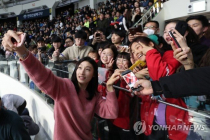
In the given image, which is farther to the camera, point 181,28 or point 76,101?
point 76,101

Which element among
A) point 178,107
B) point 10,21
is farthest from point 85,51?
point 10,21

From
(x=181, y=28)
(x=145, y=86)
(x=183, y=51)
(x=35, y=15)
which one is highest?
(x=35, y=15)

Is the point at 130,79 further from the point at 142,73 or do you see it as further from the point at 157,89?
the point at 142,73

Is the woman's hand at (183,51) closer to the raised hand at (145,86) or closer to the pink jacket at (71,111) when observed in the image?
the raised hand at (145,86)

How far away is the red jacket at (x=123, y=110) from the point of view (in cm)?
126

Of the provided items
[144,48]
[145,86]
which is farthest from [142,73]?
[145,86]

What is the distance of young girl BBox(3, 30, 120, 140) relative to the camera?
1.23 metres

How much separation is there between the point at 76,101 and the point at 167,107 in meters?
0.59

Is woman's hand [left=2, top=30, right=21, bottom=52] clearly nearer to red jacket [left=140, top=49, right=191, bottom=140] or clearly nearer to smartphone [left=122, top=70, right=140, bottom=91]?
smartphone [left=122, top=70, right=140, bottom=91]

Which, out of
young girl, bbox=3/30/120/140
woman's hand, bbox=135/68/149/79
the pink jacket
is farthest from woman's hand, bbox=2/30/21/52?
woman's hand, bbox=135/68/149/79

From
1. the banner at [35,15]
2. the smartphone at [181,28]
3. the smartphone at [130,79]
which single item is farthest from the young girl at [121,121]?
the banner at [35,15]

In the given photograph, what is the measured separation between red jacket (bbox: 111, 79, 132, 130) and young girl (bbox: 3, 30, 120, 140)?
6 cm

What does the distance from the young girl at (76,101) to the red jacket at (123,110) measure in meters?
0.06

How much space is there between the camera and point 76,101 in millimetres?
1277
